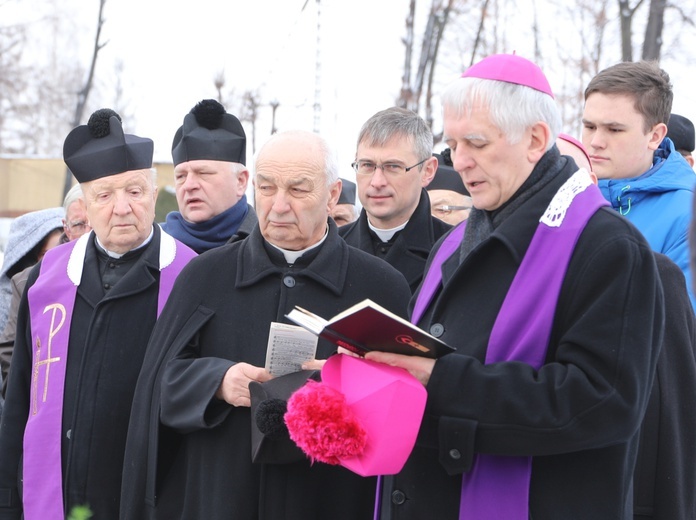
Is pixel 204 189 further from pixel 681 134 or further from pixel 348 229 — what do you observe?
pixel 681 134

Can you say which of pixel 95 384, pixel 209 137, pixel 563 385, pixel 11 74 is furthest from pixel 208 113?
pixel 11 74

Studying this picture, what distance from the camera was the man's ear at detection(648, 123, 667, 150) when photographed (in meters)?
4.23

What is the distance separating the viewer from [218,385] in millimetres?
3453

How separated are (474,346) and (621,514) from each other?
634 mm

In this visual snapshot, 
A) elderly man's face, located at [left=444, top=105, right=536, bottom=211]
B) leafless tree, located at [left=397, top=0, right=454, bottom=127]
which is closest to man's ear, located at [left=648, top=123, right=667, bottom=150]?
elderly man's face, located at [left=444, top=105, right=536, bottom=211]

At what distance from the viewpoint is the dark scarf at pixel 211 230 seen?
5504 millimetres

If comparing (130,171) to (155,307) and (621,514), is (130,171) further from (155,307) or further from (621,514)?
(621,514)

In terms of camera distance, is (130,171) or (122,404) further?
(130,171)

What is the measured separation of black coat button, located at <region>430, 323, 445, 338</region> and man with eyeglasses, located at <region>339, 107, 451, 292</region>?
81.1 inches

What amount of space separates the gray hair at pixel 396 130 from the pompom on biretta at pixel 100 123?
1.38 m

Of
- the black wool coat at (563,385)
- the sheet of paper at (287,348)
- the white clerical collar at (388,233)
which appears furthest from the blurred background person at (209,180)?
the black wool coat at (563,385)

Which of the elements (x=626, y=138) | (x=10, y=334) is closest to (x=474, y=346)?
(x=626, y=138)

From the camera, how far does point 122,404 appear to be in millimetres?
4234

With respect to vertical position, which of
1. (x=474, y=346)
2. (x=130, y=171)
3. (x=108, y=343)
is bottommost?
(x=108, y=343)
